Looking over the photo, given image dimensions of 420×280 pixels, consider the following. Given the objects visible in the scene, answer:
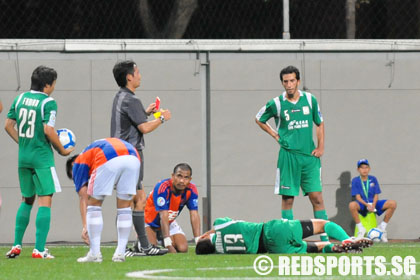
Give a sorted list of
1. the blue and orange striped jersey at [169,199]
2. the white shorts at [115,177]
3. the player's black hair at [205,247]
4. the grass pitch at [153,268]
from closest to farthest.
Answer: the grass pitch at [153,268], the white shorts at [115,177], the player's black hair at [205,247], the blue and orange striped jersey at [169,199]

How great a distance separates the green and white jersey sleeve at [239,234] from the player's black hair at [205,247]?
0.49ft

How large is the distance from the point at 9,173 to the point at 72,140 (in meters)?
4.54

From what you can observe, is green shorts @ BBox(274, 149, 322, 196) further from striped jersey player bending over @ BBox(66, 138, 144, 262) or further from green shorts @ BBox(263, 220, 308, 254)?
striped jersey player bending over @ BBox(66, 138, 144, 262)

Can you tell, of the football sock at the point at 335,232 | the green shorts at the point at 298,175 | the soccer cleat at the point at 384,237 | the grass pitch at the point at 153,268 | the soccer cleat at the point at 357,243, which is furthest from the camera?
the soccer cleat at the point at 384,237

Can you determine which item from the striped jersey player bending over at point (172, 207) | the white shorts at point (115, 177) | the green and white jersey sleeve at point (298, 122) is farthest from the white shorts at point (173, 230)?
the white shorts at point (115, 177)

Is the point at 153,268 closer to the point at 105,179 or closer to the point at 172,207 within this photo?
the point at 105,179

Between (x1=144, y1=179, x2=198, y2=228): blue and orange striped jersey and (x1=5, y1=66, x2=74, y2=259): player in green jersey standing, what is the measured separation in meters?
1.53

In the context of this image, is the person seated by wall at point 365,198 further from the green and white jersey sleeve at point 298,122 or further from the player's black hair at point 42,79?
the player's black hair at point 42,79

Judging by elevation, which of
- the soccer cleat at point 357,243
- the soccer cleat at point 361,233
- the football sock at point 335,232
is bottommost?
the soccer cleat at point 361,233

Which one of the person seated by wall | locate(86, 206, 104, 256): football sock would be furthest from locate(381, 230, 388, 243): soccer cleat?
locate(86, 206, 104, 256): football sock

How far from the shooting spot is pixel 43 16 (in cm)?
1428

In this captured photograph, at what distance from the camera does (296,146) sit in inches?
451

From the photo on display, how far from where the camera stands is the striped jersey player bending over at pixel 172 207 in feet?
35.4

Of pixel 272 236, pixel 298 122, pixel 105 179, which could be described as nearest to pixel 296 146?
pixel 298 122
